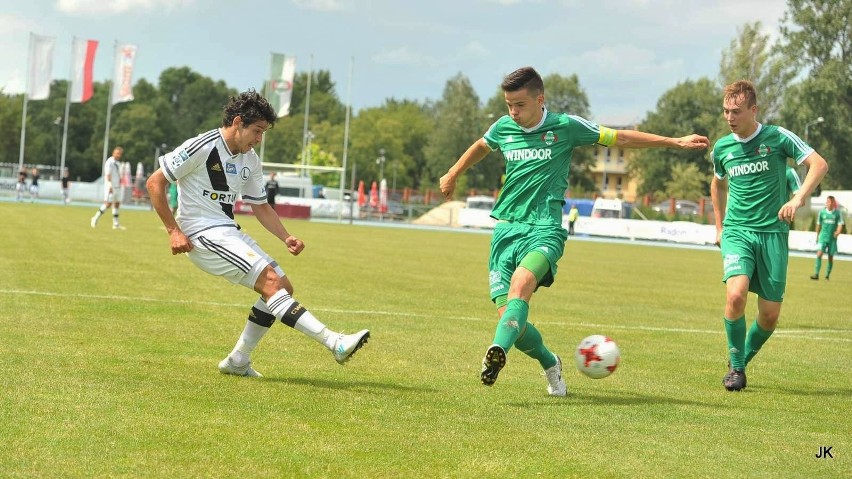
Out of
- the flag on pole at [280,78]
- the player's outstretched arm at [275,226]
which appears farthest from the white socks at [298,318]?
the flag on pole at [280,78]

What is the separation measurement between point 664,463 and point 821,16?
71452mm

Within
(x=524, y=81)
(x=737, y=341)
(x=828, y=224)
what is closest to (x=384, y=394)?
(x=524, y=81)

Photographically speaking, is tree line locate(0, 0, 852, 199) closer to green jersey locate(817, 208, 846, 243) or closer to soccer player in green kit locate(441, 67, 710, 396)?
green jersey locate(817, 208, 846, 243)

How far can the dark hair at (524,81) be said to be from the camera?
7598mm

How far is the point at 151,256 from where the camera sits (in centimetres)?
2103

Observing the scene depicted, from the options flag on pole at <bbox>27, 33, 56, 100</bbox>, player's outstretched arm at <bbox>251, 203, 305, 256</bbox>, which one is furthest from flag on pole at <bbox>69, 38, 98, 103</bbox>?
player's outstretched arm at <bbox>251, 203, 305, 256</bbox>

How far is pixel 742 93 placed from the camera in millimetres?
8789

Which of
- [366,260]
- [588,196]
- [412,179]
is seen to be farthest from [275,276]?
[412,179]

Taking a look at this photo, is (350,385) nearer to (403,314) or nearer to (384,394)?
(384,394)

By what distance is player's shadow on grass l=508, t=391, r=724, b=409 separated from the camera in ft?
24.7

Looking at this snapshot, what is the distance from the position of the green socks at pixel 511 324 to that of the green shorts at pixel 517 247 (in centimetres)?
40

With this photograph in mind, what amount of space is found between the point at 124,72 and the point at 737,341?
194ft

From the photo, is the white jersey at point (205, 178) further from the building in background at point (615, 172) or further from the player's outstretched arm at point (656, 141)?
the building in background at point (615, 172)

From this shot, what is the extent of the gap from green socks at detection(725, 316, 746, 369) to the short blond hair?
179 centimetres
